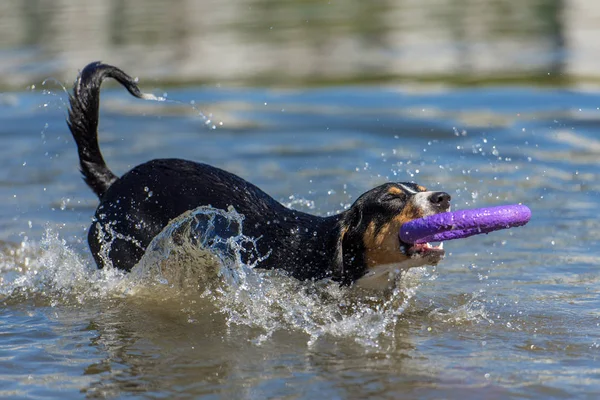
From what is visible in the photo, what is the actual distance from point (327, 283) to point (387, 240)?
0.48m

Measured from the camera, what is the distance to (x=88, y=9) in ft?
74.8

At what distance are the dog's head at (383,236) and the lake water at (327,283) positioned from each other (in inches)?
6.7

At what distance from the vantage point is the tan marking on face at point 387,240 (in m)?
5.82

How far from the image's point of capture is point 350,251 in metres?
6.03

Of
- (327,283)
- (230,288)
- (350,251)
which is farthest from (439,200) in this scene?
(230,288)

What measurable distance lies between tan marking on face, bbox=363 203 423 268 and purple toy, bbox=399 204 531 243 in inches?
8.1

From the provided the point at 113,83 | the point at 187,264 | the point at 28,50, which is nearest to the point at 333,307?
the point at 187,264

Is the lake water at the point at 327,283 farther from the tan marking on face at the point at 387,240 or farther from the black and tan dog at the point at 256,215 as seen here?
the tan marking on face at the point at 387,240

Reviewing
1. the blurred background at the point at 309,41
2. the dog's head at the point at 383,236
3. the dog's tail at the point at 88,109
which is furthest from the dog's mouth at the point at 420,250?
the blurred background at the point at 309,41

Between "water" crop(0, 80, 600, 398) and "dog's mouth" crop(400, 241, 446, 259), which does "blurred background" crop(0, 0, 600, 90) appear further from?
"dog's mouth" crop(400, 241, 446, 259)

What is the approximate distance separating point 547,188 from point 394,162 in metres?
1.77

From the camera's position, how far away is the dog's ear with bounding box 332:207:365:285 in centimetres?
598

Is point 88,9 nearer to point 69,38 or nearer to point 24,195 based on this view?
point 69,38

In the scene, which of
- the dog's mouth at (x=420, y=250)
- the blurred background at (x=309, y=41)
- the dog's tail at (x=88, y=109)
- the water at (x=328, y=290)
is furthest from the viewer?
the blurred background at (x=309, y=41)
